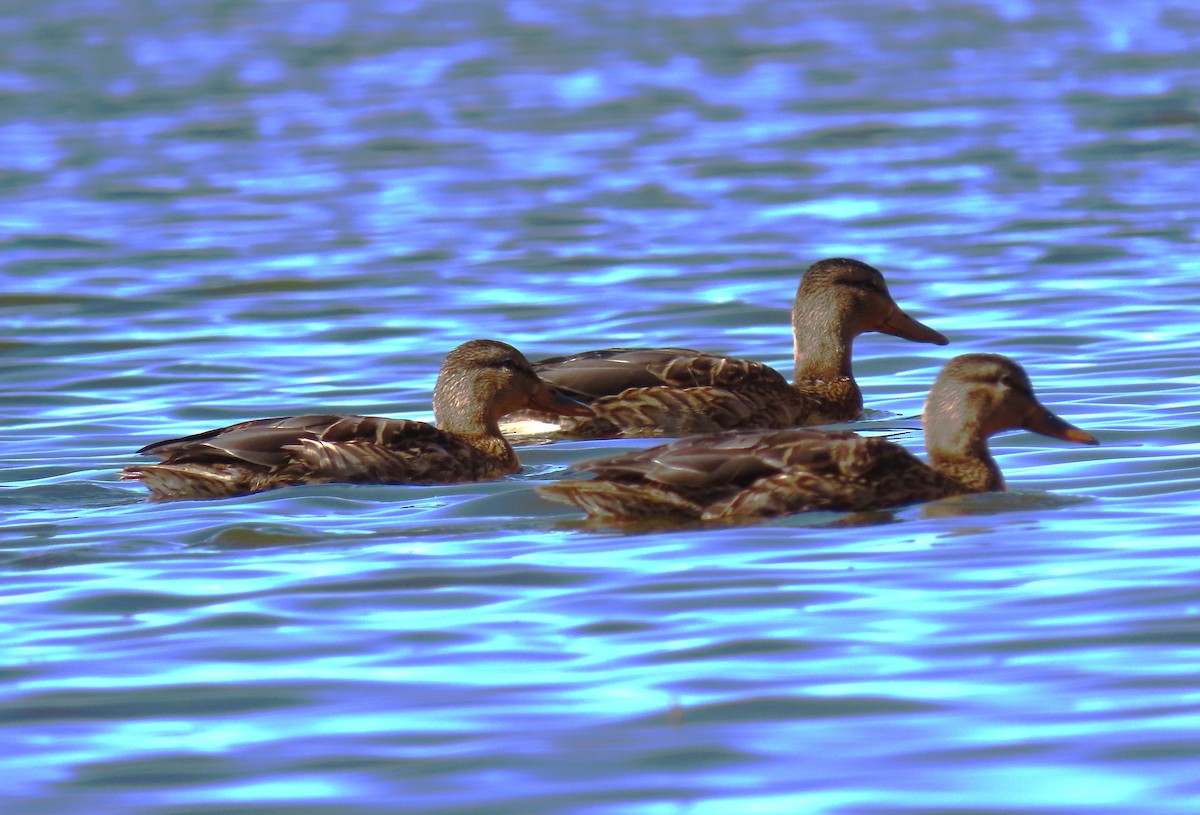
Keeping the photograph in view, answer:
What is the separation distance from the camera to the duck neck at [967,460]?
845 centimetres

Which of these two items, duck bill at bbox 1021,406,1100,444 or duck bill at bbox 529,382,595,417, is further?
duck bill at bbox 529,382,595,417

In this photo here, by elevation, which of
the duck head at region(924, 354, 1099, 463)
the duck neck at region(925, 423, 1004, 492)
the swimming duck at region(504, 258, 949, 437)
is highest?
the duck head at region(924, 354, 1099, 463)

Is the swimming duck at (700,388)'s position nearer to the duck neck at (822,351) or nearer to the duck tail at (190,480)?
the duck neck at (822,351)

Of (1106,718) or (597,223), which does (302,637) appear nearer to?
(1106,718)

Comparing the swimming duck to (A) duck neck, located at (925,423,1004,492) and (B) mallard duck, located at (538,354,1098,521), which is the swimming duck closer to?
(A) duck neck, located at (925,423,1004,492)

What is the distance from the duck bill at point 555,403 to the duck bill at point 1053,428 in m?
2.43

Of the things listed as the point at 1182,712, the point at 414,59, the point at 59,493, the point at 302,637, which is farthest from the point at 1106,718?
the point at 414,59

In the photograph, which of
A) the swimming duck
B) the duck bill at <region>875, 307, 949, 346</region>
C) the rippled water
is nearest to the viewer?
the rippled water

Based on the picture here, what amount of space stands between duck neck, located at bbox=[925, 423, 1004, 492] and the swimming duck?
235 cm

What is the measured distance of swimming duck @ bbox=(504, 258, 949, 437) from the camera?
35.4 ft

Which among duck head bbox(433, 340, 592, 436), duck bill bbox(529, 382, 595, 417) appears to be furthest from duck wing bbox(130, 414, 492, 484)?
duck bill bbox(529, 382, 595, 417)

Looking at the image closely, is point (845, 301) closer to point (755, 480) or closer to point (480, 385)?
point (480, 385)

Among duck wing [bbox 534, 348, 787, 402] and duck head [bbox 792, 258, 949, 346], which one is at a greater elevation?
duck head [bbox 792, 258, 949, 346]

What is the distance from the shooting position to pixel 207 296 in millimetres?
15711
